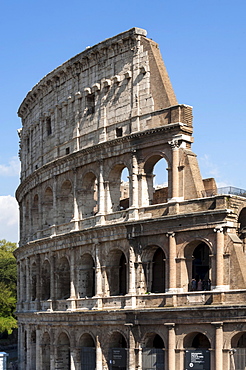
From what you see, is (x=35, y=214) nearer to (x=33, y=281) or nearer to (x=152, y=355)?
(x=33, y=281)

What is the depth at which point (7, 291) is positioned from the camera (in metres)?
78.0

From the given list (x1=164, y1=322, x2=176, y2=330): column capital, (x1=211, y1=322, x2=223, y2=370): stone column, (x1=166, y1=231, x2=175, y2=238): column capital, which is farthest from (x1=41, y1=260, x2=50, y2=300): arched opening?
(x1=211, y1=322, x2=223, y2=370): stone column

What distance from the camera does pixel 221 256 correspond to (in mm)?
37219

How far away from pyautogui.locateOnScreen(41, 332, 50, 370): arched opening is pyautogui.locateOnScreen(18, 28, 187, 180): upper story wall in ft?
39.0

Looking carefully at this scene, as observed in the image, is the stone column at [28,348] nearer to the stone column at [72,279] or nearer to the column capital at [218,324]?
the stone column at [72,279]

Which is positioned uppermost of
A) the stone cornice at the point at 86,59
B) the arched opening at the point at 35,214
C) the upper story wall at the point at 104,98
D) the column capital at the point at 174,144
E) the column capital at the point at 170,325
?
the stone cornice at the point at 86,59

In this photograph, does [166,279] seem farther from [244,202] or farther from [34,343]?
[34,343]

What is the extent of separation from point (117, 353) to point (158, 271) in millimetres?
5028

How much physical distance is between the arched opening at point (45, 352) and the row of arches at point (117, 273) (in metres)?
2.81

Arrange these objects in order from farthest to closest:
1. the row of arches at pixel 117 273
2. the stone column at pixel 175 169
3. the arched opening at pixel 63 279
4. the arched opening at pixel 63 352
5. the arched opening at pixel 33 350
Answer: the arched opening at pixel 33 350 → the arched opening at pixel 63 279 → the arched opening at pixel 63 352 → the row of arches at pixel 117 273 → the stone column at pixel 175 169

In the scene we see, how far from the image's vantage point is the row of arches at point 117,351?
1484 inches

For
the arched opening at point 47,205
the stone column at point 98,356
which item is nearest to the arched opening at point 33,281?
the arched opening at point 47,205

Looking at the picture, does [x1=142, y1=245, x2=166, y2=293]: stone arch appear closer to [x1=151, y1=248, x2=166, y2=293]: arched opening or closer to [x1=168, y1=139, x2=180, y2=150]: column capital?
[x1=151, y1=248, x2=166, y2=293]: arched opening

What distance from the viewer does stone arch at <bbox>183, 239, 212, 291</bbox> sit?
Answer: 39031mm
